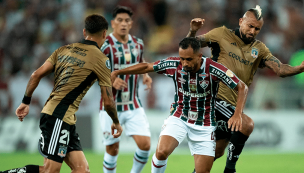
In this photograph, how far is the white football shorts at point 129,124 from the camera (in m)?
7.38

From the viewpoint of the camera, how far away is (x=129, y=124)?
7.46 meters

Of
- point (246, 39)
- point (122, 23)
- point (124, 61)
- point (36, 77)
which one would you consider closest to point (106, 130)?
point (124, 61)

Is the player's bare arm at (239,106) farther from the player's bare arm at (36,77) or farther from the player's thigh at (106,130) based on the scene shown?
the player's thigh at (106,130)

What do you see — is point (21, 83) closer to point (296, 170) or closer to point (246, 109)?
point (246, 109)

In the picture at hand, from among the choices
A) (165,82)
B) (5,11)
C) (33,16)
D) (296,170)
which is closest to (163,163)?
(296,170)

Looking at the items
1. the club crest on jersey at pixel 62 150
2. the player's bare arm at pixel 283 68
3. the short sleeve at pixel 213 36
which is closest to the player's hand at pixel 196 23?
the short sleeve at pixel 213 36

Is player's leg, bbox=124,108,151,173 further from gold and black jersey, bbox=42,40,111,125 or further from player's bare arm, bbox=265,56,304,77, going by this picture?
player's bare arm, bbox=265,56,304,77

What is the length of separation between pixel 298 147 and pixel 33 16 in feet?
30.6

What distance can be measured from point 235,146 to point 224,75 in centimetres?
129

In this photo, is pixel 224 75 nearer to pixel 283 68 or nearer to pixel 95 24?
pixel 283 68

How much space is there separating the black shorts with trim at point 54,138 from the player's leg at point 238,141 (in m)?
2.50

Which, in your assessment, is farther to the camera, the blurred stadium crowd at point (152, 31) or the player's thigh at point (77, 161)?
the blurred stadium crowd at point (152, 31)

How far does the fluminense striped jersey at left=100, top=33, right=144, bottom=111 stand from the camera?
7.38 meters

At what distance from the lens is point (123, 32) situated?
7512mm
